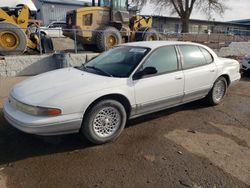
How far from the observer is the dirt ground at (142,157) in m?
2.81

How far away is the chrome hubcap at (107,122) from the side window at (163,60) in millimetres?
978

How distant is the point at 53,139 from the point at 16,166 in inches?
31.0

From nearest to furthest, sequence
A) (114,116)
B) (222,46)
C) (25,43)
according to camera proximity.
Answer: (114,116) → (25,43) → (222,46)

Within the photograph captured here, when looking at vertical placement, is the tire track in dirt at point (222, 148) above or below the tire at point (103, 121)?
below

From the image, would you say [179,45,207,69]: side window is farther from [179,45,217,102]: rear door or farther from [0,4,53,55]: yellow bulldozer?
[0,4,53,55]: yellow bulldozer

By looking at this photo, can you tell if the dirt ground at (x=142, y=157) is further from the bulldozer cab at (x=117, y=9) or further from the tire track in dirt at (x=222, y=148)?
the bulldozer cab at (x=117, y=9)

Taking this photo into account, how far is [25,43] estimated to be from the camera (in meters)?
8.94

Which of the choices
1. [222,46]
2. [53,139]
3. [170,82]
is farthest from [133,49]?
[222,46]

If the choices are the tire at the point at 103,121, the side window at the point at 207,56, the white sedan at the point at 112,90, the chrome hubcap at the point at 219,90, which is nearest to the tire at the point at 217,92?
the chrome hubcap at the point at 219,90

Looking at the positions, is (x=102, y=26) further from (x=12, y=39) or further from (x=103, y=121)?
(x=103, y=121)

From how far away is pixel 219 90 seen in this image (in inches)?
214

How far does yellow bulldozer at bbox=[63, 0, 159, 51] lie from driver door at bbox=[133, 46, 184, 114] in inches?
251

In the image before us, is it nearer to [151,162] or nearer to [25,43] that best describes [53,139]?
[151,162]

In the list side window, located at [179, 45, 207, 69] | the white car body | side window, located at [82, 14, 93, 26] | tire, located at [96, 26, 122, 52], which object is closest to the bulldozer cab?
tire, located at [96, 26, 122, 52]
